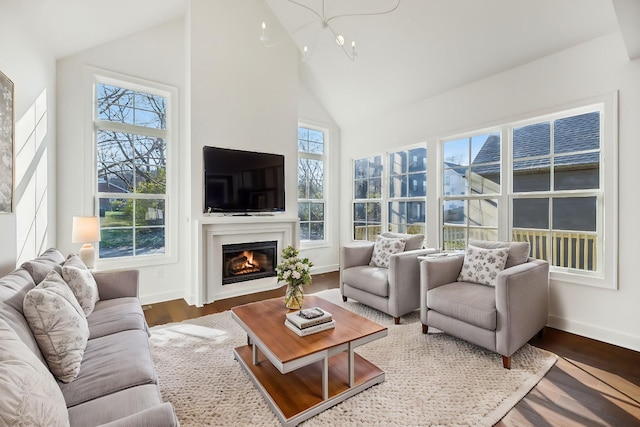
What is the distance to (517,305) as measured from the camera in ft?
7.25

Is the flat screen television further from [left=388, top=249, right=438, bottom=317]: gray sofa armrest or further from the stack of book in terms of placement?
the stack of book

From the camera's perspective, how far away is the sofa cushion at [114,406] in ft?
3.67

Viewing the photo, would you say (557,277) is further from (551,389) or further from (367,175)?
(367,175)

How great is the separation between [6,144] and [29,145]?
1.78 feet

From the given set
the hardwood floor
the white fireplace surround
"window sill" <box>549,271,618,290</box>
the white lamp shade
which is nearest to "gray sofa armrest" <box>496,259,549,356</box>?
the hardwood floor

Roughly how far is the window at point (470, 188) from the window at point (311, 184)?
7.32 feet

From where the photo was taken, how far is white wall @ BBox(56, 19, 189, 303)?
3.27m

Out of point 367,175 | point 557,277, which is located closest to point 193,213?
point 367,175

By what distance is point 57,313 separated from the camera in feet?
4.71

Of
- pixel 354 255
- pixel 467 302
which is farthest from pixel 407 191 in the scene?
pixel 467 302

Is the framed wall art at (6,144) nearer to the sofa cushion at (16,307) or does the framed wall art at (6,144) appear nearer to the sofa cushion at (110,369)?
the sofa cushion at (16,307)

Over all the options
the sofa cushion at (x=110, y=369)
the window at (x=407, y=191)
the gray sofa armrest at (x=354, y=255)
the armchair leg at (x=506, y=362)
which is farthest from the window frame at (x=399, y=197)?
the sofa cushion at (x=110, y=369)

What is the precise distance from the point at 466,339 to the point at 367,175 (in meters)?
3.27

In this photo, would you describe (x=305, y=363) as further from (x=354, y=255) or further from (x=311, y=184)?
(x=311, y=184)
